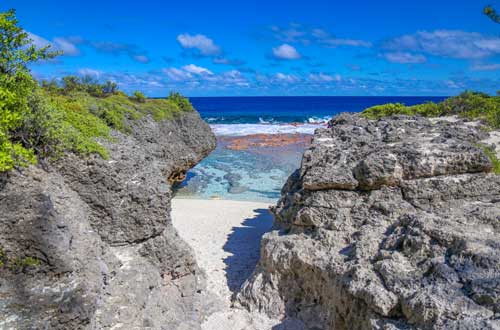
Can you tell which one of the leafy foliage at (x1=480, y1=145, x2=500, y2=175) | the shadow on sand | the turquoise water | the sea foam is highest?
the sea foam

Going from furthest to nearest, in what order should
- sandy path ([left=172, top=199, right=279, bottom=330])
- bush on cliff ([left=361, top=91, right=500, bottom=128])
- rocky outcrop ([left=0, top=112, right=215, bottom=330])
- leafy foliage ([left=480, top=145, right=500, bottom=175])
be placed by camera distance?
bush on cliff ([left=361, top=91, right=500, bottom=128]), leafy foliage ([left=480, top=145, right=500, bottom=175]), sandy path ([left=172, top=199, right=279, bottom=330]), rocky outcrop ([left=0, top=112, right=215, bottom=330])

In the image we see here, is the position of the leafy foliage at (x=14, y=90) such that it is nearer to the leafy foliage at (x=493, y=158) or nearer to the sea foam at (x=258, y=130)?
the leafy foliage at (x=493, y=158)

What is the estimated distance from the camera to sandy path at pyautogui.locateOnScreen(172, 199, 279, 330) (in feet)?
29.5

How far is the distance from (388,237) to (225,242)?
7835 mm

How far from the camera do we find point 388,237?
7438 mm

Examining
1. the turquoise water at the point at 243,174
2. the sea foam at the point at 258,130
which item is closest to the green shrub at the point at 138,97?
the turquoise water at the point at 243,174

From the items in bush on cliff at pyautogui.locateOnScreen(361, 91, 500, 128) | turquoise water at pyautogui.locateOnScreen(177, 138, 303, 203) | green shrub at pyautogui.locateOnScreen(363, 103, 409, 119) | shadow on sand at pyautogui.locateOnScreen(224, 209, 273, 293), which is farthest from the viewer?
turquoise water at pyautogui.locateOnScreen(177, 138, 303, 203)

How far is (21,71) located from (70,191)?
231 cm

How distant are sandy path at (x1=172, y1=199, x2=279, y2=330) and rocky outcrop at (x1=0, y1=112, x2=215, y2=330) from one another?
2.24 feet

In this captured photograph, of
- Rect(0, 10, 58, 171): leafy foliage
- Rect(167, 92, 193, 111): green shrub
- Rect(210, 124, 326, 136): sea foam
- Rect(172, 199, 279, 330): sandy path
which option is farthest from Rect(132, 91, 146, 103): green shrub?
Rect(210, 124, 326, 136): sea foam

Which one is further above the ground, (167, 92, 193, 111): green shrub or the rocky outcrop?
(167, 92, 193, 111): green shrub

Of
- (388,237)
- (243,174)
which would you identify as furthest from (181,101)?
(388,237)

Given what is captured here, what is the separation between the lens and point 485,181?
844cm

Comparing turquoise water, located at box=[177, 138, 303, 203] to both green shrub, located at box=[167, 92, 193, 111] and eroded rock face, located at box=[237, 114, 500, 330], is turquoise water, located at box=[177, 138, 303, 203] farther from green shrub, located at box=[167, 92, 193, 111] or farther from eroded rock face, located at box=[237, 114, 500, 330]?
eroded rock face, located at box=[237, 114, 500, 330]
